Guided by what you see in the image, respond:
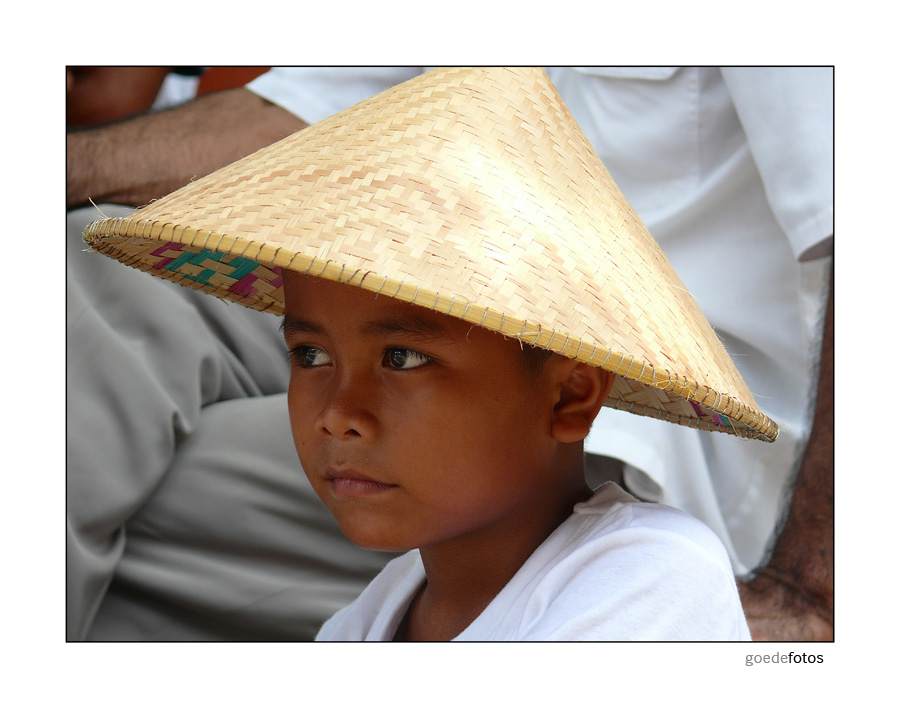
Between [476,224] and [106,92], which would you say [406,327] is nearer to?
[476,224]

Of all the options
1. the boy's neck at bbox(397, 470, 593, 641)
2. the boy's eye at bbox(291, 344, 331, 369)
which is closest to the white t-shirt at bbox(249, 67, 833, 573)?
the boy's neck at bbox(397, 470, 593, 641)

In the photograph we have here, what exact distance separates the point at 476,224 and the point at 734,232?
733mm

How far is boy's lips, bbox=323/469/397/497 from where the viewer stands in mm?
622

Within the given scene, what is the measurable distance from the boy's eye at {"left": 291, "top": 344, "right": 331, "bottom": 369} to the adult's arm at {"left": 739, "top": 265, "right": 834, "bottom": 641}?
642 millimetres

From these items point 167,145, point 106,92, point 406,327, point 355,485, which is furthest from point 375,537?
point 106,92

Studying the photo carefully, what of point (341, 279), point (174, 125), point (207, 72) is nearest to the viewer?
point (341, 279)

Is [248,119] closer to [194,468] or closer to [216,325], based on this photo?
[216,325]

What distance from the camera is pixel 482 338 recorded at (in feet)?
2.05

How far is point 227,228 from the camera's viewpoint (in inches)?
21.0

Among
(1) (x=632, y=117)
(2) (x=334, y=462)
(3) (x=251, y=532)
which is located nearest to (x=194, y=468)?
(3) (x=251, y=532)

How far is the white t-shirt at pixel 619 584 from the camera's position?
0.59 meters

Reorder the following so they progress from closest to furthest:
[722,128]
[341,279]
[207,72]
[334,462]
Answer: [341,279] → [334,462] → [722,128] → [207,72]

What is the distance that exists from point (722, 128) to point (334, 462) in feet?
2.69

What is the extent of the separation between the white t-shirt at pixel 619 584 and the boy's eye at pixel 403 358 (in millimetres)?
190
